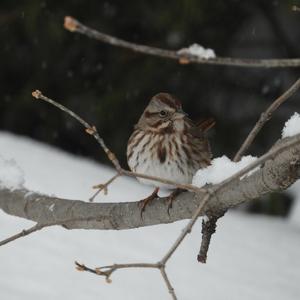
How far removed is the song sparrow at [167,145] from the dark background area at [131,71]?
240 cm

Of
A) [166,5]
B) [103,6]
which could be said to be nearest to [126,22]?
[103,6]

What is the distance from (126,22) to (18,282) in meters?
3.50

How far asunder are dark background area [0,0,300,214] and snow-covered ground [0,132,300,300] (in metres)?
1.10

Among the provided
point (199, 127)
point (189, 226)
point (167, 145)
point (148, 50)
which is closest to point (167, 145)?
point (167, 145)

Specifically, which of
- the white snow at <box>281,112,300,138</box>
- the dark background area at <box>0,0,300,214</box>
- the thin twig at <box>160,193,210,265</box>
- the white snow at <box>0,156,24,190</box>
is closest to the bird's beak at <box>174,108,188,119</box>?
the white snow at <box>0,156,24,190</box>

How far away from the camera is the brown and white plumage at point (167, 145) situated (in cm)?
336

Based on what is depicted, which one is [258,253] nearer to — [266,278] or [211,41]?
[266,278]

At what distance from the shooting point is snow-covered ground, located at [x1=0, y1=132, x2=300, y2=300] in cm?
383

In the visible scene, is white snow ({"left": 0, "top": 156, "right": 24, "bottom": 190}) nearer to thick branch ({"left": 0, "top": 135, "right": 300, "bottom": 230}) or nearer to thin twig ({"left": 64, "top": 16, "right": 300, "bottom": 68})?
thick branch ({"left": 0, "top": 135, "right": 300, "bottom": 230})

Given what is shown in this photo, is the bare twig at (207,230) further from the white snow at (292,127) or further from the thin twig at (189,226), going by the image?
the thin twig at (189,226)

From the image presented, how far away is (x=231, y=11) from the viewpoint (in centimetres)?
641

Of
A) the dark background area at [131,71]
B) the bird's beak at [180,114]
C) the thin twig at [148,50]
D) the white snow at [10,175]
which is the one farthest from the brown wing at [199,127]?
the dark background area at [131,71]

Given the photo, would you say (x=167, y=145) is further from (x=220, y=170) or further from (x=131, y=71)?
(x=131, y=71)

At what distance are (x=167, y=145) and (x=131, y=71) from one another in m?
3.02
